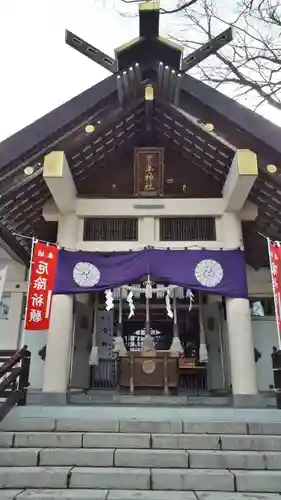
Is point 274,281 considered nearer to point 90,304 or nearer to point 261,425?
point 261,425

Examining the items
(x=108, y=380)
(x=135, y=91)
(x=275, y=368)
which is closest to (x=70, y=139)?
(x=135, y=91)

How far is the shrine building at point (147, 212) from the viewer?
6543mm

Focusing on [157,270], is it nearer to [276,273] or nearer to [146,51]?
[276,273]

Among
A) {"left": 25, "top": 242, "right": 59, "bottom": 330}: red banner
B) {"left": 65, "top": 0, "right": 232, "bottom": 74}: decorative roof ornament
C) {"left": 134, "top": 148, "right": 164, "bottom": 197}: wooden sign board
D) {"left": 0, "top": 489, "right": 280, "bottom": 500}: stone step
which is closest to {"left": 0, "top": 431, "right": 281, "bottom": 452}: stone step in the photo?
{"left": 0, "top": 489, "right": 280, "bottom": 500}: stone step

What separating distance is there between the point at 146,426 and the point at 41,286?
316cm

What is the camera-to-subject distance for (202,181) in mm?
7949

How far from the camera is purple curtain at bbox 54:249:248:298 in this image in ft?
22.9

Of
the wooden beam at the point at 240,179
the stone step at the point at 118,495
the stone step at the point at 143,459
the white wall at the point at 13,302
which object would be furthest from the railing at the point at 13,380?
the wooden beam at the point at 240,179

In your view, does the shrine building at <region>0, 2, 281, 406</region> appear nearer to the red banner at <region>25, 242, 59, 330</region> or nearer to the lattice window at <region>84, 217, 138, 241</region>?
the lattice window at <region>84, 217, 138, 241</region>

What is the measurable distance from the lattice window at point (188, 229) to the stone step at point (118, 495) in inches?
187

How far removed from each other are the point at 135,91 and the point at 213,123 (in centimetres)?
156

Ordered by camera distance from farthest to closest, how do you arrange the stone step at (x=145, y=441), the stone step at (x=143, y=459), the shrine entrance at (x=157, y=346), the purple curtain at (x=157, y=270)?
the shrine entrance at (x=157, y=346)
the purple curtain at (x=157, y=270)
the stone step at (x=145, y=441)
the stone step at (x=143, y=459)

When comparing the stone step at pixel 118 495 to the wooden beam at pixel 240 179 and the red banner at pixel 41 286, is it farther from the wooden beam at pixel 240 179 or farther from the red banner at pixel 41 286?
the wooden beam at pixel 240 179

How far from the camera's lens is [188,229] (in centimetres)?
773
